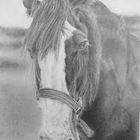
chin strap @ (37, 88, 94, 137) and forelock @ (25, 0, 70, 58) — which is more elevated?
forelock @ (25, 0, 70, 58)

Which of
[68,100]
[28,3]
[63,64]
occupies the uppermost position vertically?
[28,3]

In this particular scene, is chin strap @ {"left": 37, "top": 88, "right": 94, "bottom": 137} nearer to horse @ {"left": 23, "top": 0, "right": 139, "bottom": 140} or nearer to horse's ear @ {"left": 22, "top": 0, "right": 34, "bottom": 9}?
horse @ {"left": 23, "top": 0, "right": 139, "bottom": 140}

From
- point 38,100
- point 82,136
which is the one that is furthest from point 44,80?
point 82,136

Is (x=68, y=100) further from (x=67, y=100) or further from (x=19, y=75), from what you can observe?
(x=19, y=75)

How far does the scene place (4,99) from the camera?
56.6 inches

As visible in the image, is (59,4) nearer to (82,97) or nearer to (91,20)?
(91,20)

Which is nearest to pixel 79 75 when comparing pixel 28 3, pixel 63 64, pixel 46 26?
pixel 63 64

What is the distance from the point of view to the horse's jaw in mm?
1267

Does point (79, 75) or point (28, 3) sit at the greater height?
point (28, 3)

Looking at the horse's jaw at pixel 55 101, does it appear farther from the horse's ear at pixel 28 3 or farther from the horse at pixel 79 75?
the horse's ear at pixel 28 3

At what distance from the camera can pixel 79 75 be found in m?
1.30

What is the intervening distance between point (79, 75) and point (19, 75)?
9.2 inches

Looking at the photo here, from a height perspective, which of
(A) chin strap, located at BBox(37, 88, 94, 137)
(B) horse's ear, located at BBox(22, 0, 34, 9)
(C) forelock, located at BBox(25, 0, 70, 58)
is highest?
(B) horse's ear, located at BBox(22, 0, 34, 9)

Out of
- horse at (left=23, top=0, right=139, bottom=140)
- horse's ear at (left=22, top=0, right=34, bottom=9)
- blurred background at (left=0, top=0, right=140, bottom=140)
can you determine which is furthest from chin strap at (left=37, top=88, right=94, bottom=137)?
horse's ear at (left=22, top=0, right=34, bottom=9)
